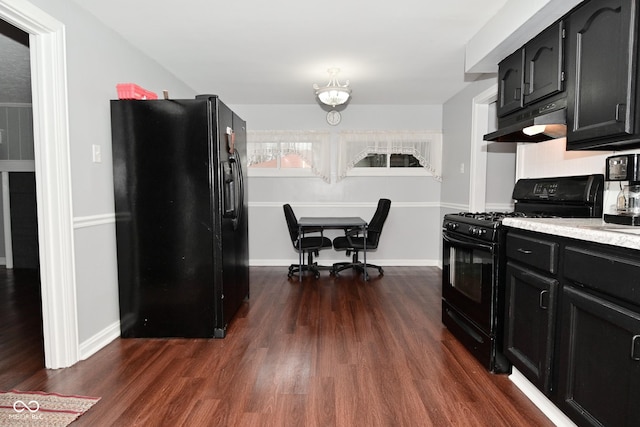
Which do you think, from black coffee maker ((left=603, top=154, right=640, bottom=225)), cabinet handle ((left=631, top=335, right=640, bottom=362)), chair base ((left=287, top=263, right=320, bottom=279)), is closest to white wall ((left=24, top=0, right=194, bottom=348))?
chair base ((left=287, top=263, right=320, bottom=279))

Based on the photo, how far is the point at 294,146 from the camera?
16.8ft

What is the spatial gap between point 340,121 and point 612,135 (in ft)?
12.3

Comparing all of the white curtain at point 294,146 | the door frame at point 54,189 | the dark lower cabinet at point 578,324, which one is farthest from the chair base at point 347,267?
the door frame at point 54,189

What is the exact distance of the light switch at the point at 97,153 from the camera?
2420mm

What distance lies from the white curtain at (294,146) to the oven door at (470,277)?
2.73 meters

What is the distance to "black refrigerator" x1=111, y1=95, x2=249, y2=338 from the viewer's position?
2508 millimetres

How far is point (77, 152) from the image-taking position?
2264 millimetres

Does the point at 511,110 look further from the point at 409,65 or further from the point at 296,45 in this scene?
the point at 296,45

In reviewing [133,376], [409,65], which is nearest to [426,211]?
[409,65]

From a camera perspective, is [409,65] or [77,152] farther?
[409,65]

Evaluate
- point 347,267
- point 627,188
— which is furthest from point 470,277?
point 347,267

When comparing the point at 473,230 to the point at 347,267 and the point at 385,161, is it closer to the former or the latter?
the point at 347,267

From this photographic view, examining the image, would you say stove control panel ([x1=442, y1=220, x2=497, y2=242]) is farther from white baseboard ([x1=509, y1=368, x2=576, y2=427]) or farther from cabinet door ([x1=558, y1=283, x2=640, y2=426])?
white baseboard ([x1=509, y1=368, x2=576, y2=427])

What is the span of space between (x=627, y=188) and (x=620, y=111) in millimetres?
395
